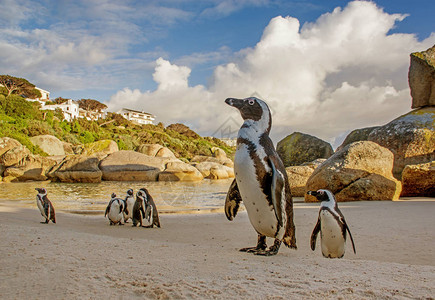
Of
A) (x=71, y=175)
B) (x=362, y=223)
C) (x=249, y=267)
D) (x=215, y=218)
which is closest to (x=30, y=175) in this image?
(x=71, y=175)

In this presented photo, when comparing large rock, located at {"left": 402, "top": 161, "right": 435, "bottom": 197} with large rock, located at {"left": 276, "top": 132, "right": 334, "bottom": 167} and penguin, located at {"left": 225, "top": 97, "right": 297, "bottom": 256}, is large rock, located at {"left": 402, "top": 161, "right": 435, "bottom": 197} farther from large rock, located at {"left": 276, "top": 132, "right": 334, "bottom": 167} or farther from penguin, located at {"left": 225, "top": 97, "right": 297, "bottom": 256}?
penguin, located at {"left": 225, "top": 97, "right": 297, "bottom": 256}

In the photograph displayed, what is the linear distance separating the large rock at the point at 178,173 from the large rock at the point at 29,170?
9.08 meters

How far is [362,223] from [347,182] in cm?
426

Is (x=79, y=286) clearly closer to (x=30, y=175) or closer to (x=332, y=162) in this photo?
(x=332, y=162)

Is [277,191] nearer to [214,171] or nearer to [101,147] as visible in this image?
[214,171]

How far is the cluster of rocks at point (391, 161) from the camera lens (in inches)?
429

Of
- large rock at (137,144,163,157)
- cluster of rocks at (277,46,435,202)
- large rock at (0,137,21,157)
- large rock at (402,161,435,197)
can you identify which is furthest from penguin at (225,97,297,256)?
large rock at (137,144,163,157)

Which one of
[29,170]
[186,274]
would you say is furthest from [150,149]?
[186,274]

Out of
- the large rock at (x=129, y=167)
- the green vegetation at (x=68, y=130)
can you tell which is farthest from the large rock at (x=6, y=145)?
the large rock at (x=129, y=167)

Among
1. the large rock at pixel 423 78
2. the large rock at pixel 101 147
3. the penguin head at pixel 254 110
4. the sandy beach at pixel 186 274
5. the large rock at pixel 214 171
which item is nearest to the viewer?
the sandy beach at pixel 186 274

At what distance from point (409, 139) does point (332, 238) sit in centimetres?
1050

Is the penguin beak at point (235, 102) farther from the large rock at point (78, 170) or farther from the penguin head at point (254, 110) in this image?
the large rock at point (78, 170)

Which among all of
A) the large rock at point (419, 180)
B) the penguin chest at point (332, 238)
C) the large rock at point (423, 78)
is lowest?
the penguin chest at point (332, 238)

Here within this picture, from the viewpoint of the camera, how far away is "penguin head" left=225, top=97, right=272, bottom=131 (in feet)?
14.1
